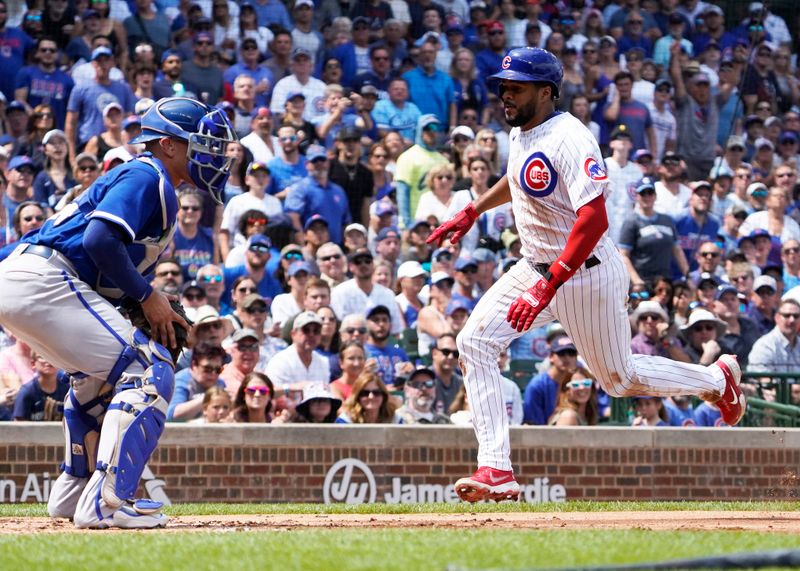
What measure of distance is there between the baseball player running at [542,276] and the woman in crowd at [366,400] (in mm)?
3432

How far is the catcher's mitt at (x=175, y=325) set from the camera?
6.37 metres

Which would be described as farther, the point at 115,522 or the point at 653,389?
the point at 653,389

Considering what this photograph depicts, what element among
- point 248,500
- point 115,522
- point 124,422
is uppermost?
point 124,422

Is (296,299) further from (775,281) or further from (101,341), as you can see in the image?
(101,341)

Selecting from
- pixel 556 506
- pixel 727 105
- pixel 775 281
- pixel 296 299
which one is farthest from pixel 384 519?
pixel 727 105

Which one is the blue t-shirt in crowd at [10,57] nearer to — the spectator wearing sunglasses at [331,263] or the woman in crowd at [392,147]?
the woman in crowd at [392,147]

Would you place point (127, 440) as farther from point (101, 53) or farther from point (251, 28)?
point (251, 28)

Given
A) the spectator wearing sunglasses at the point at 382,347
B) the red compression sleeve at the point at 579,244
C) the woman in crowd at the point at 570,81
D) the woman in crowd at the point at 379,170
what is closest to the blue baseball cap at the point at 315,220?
the woman in crowd at the point at 379,170

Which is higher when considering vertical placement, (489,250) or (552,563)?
(489,250)

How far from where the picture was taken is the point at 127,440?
6027 mm

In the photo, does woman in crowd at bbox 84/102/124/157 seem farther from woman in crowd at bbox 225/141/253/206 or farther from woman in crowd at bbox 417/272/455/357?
woman in crowd at bbox 417/272/455/357

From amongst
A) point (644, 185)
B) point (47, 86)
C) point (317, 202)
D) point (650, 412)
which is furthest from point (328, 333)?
point (47, 86)

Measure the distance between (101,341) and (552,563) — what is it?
88.5 inches

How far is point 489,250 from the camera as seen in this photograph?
13531 mm
